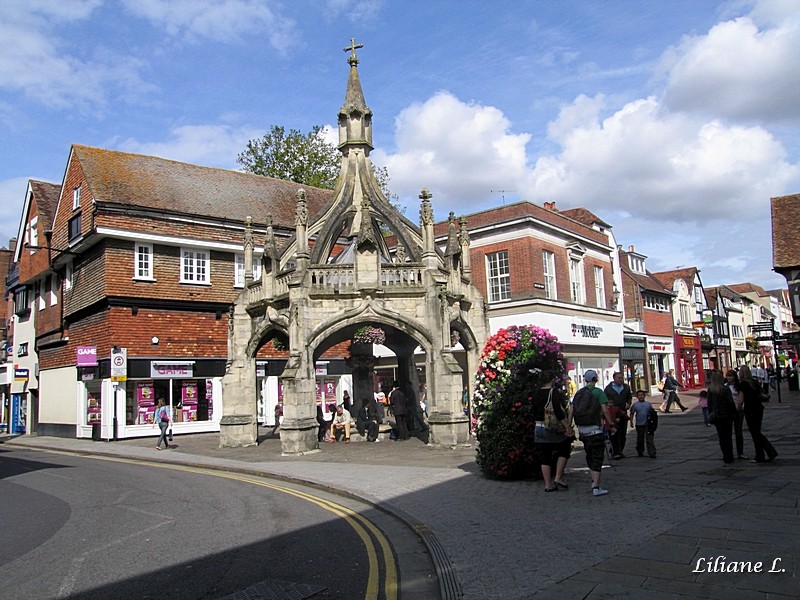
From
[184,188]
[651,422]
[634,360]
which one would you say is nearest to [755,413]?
[651,422]

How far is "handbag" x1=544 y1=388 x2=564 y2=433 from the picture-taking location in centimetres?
945

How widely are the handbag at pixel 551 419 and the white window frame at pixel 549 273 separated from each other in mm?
23618

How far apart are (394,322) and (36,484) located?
9172 millimetres

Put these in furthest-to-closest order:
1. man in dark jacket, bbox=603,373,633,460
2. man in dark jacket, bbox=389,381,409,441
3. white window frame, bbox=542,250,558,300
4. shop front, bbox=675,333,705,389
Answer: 1. shop front, bbox=675,333,705,389
2. white window frame, bbox=542,250,558,300
3. man in dark jacket, bbox=389,381,409,441
4. man in dark jacket, bbox=603,373,633,460

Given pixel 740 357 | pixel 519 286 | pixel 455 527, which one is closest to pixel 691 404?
pixel 519 286

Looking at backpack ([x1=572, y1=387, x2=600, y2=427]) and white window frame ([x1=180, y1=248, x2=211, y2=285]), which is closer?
backpack ([x1=572, y1=387, x2=600, y2=427])

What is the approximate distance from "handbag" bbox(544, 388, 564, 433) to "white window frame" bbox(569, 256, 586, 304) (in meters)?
26.7

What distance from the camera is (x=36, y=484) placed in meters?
13.7

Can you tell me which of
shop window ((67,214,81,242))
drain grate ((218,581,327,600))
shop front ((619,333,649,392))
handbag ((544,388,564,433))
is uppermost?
shop window ((67,214,81,242))

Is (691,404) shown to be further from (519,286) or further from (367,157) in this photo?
(367,157)

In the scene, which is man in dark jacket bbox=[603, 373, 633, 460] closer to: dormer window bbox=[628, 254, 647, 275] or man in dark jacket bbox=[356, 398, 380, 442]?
man in dark jacket bbox=[356, 398, 380, 442]

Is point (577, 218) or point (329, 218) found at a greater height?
point (577, 218)

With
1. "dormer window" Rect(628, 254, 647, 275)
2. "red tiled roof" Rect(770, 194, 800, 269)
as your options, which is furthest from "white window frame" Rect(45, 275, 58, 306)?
"dormer window" Rect(628, 254, 647, 275)

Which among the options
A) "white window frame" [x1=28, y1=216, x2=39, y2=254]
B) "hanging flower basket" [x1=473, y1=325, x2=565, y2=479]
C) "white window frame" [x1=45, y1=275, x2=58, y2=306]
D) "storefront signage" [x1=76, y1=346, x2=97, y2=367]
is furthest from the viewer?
"white window frame" [x1=28, y1=216, x2=39, y2=254]
